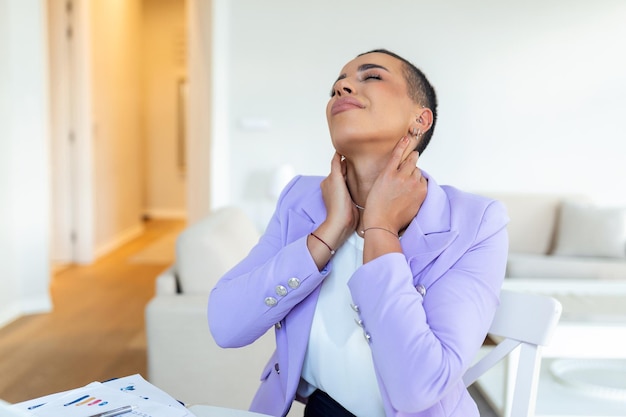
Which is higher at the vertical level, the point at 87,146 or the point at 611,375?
the point at 87,146

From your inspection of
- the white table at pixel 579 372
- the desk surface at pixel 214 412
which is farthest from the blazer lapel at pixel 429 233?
the white table at pixel 579 372

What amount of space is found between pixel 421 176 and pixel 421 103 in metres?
0.14

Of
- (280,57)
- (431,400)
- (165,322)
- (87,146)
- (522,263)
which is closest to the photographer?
(431,400)

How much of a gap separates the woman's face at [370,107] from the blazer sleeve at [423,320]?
0.23m

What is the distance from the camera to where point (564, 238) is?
4.44 meters

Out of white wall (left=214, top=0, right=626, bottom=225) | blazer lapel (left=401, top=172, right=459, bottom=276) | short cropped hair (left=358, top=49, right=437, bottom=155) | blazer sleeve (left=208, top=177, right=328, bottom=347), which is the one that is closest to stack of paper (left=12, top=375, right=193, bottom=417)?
blazer sleeve (left=208, top=177, right=328, bottom=347)

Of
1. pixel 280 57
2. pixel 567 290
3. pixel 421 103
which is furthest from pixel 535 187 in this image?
pixel 421 103

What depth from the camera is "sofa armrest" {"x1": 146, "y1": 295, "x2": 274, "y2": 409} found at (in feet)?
7.25

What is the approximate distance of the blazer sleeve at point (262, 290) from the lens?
117 cm

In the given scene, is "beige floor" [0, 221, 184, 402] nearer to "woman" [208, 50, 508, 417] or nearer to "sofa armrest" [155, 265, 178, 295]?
"sofa armrest" [155, 265, 178, 295]

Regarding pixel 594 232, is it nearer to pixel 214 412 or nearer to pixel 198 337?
pixel 198 337

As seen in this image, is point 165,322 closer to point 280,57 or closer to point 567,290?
point 567,290

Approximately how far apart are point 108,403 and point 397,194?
1.93 feet

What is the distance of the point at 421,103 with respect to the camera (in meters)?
1.26
